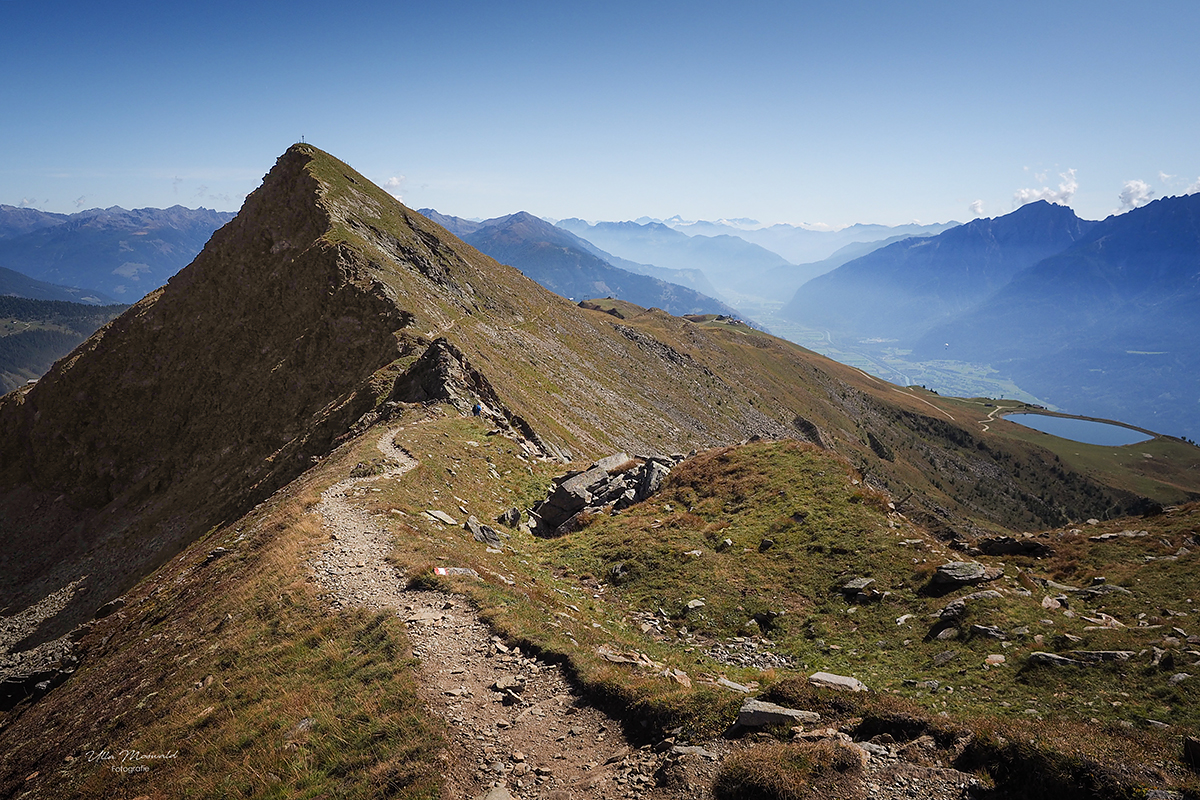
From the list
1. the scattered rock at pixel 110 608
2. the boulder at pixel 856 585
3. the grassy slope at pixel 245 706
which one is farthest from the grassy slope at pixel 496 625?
the scattered rock at pixel 110 608

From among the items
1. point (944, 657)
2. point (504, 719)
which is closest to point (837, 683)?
point (944, 657)

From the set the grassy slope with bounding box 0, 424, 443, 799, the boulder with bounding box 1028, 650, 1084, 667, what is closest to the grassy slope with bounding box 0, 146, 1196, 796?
the grassy slope with bounding box 0, 424, 443, 799

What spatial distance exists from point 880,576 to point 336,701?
18.1 metres

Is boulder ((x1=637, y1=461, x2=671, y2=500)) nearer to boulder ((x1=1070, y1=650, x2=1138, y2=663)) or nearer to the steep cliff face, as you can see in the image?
boulder ((x1=1070, y1=650, x2=1138, y2=663))

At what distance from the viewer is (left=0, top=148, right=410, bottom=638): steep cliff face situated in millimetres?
44562

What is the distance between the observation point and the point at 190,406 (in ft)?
189

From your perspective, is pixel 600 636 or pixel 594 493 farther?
pixel 594 493

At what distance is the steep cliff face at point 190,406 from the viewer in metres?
44.6

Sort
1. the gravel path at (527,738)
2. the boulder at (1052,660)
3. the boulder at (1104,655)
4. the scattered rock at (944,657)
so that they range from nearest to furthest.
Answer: the gravel path at (527,738) → the boulder at (1104,655) → the boulder at (1052,660) → the scattered rock at (944,657)

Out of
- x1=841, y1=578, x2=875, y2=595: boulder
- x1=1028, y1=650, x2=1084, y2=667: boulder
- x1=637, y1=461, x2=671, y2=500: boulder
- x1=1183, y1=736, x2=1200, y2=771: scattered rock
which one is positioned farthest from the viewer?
x1=637, y1=461, x2=671, y2=500: boulder

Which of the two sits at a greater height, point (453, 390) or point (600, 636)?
point (453, 390)

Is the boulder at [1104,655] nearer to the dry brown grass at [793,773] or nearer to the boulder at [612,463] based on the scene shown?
the dry brown grass at [793,773]

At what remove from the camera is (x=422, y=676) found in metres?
13.0

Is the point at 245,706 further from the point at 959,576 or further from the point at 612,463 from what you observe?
the point at 612,463
